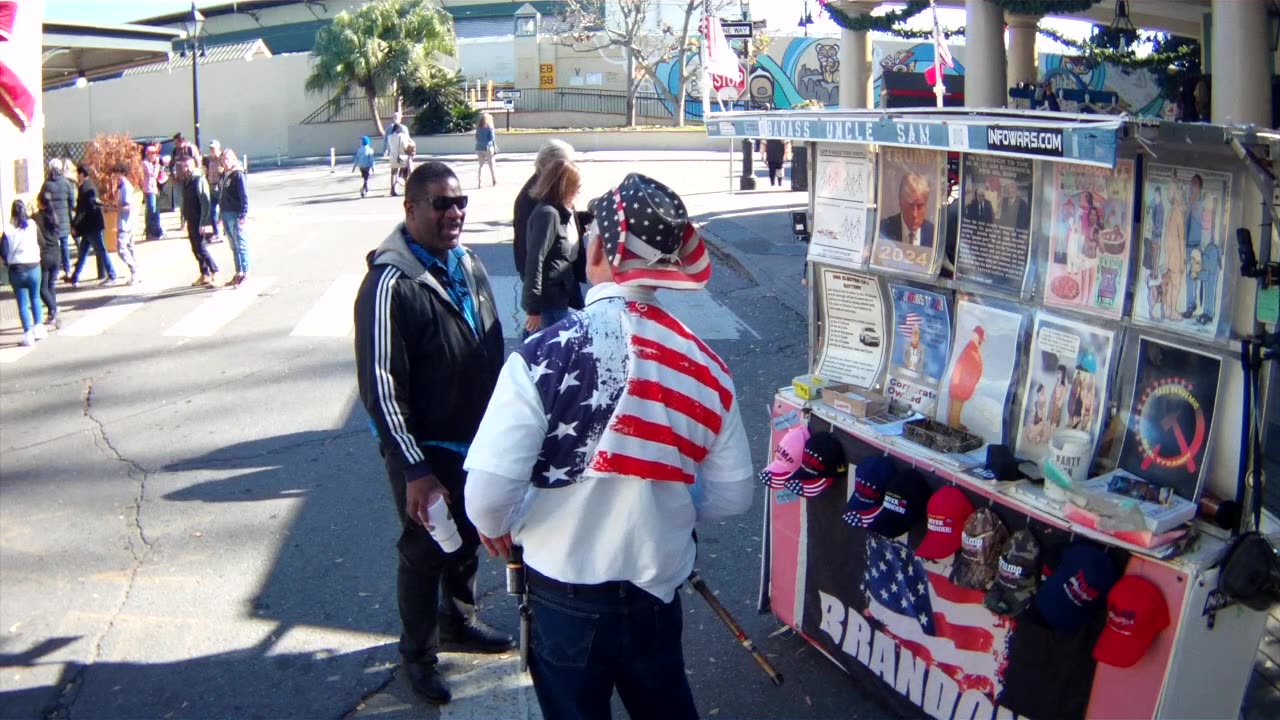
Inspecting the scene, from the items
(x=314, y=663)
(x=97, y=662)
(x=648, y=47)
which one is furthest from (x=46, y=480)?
(x=648, y=47)

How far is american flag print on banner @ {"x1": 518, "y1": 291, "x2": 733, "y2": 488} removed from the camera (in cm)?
274

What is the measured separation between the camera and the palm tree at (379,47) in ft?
135

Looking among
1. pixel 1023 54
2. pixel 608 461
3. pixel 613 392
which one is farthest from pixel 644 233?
pixel 1023 54

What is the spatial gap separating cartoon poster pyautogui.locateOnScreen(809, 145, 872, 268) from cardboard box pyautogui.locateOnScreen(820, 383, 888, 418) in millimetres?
474

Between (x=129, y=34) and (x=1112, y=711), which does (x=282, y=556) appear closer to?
(x=1112, y=711)

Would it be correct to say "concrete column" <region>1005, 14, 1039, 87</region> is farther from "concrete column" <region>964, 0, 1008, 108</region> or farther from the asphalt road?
the asphalt road

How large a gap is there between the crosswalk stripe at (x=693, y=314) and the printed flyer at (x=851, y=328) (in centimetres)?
547

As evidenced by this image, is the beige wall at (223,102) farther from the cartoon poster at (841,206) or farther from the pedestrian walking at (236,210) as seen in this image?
the cartoon poster at (841,206)

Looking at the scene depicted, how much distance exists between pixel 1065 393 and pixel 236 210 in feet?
39.5

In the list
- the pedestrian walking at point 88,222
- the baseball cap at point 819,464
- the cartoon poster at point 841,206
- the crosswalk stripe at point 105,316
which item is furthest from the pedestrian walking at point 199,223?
the baseball cap at point 819,464

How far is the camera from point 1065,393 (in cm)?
344

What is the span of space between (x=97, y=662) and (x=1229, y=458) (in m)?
4.41

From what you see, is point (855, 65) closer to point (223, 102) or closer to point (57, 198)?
point (57, 198)

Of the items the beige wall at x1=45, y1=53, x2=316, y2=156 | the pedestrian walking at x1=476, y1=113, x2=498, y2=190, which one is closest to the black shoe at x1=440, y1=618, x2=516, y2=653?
the pedestrian walking at x1=476, y1=113, x2=498, y2=190
